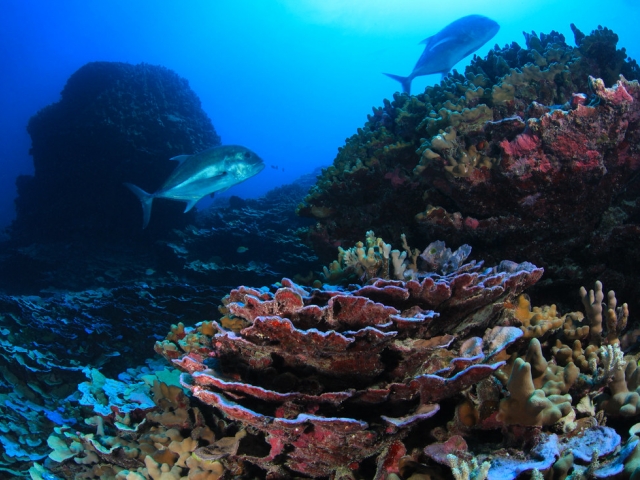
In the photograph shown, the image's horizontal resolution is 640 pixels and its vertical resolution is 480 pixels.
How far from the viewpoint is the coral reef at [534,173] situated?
284 centimetres

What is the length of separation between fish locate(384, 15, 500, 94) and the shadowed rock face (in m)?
8.04

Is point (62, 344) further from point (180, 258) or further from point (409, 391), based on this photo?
point (409, 391)

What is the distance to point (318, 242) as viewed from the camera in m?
4.83

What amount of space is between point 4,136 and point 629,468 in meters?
72.6

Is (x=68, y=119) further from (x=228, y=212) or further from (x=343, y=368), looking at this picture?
(x=343, y=368)

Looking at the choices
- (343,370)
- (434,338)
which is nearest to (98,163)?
(343,370)

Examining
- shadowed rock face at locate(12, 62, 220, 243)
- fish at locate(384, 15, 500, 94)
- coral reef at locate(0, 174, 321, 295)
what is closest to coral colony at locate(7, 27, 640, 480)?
fish at locate(384, 15, 500, 94)

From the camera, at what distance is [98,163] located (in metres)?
10.9

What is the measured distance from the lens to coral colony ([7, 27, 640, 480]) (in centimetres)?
159

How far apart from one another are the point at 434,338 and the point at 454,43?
23.4ft

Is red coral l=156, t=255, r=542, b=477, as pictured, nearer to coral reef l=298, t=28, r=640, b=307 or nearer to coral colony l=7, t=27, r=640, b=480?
coral colony l=7, t=27, r=640, b=480

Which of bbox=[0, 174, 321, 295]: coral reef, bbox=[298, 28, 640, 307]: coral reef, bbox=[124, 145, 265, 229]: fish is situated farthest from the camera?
bbox=[0, 174, 321, 295]: coral reef

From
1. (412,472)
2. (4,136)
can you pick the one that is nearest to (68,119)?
(412,472)

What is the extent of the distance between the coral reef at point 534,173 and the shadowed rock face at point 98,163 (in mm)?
8578
